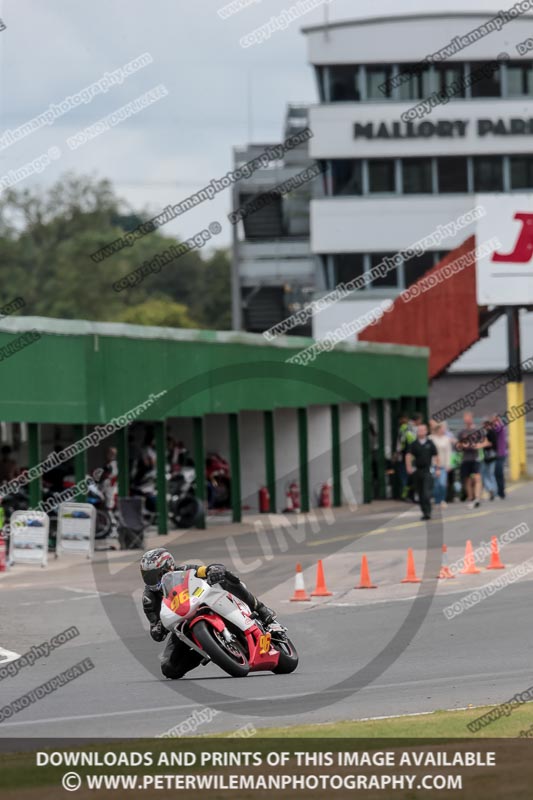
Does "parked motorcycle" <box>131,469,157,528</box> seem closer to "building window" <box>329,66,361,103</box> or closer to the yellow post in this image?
the yellow post

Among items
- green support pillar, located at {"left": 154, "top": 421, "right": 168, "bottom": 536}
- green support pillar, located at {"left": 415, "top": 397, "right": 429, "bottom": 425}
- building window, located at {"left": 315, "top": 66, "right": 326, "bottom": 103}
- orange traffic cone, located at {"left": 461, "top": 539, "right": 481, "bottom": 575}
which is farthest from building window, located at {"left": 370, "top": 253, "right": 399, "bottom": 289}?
orange traffic cone, located at {"left": 461, "top": 539, "right": 481, "bottom": 575}

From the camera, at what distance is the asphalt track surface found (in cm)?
1248

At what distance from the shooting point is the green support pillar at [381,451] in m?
38.7

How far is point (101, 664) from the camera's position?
15680 mm

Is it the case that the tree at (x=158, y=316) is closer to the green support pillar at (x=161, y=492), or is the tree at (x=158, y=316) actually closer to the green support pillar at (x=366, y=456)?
the green support pillar at (x=366, y=456)

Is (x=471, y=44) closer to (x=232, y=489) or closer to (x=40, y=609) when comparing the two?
(x=232, y=489)

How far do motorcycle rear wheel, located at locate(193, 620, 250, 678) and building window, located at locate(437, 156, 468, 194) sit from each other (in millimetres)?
54786

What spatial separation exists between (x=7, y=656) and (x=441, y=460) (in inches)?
681

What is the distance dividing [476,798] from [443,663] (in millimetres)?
6360

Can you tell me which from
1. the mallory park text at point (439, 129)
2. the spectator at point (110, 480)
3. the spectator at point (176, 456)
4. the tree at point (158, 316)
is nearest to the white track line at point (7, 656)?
the spectator at point (110, 480)

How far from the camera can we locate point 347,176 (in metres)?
66.8

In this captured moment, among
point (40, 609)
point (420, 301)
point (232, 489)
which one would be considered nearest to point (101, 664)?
point (40, 609)

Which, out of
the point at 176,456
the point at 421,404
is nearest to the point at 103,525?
the point at 176,456

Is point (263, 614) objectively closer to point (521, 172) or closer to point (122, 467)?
point (122, 467)
